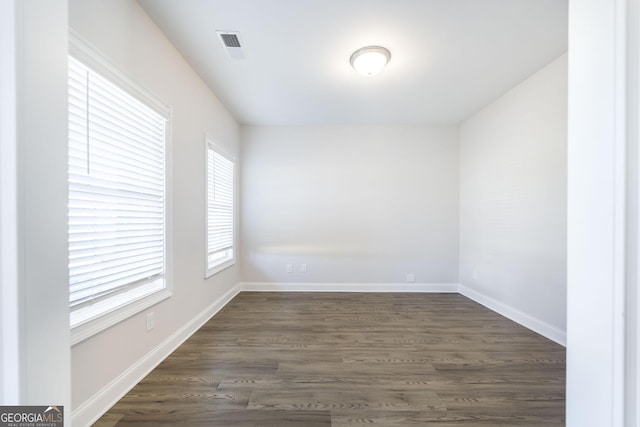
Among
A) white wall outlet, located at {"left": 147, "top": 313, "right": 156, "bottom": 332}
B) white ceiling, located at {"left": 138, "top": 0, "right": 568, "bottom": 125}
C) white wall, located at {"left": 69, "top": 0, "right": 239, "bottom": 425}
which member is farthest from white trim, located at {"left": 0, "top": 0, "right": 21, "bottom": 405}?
white ceiling, located at {"left": 138, "top": 0, "right": 568, "bottom": 125}

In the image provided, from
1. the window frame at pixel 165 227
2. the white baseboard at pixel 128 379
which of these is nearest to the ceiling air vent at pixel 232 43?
the window frame at pixel 165 227

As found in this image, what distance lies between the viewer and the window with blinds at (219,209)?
2959mm

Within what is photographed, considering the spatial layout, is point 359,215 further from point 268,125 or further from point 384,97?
point 268,125

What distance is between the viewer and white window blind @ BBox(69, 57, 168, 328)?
132cm

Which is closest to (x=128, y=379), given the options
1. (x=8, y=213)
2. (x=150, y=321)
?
(x=150, y=321)

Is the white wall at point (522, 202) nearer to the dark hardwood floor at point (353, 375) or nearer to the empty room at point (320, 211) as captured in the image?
the empty room at point (320, 211)

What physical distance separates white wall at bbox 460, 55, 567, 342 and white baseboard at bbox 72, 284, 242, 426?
347 cm

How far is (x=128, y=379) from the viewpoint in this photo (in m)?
1.63

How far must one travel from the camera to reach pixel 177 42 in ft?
6.82

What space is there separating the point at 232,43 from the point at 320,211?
2471 millimetres

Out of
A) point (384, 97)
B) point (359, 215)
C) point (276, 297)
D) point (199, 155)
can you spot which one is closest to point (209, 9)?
point (199, 155)

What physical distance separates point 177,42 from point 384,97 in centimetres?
221

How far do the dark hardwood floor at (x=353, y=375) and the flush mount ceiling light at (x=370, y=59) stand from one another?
252 cm

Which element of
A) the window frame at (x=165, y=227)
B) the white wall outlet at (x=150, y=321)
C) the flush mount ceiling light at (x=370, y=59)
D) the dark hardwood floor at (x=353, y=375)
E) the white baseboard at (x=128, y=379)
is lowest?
the dark hardwood floor at (x=353, y=375)
